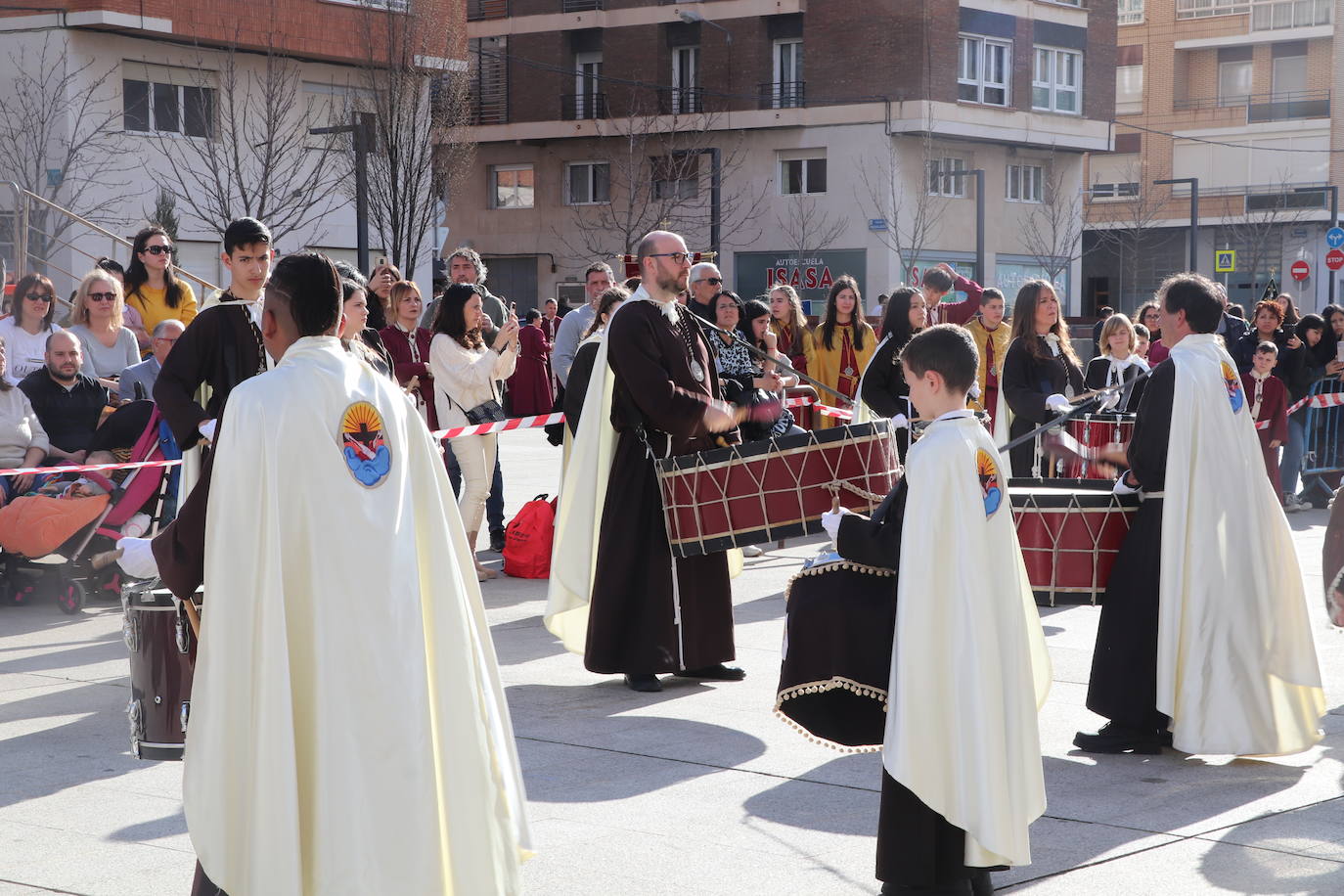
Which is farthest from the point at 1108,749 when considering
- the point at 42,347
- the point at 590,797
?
the point at 42,347

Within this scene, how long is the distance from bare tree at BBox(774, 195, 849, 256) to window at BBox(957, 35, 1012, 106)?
4738 millimetres

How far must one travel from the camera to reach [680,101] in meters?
44.8

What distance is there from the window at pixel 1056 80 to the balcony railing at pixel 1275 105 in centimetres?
1404

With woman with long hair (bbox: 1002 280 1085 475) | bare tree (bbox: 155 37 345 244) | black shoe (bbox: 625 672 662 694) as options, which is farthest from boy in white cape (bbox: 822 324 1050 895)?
bare tree (bbox: 155 37 345 244)

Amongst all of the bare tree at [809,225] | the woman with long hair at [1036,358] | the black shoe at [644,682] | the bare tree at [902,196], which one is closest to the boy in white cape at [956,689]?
the black shoe at [644,682]

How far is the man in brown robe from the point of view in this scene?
7.70m

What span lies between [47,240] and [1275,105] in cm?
4606

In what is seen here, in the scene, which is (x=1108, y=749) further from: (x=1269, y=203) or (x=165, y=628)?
(x=1269, y=203)

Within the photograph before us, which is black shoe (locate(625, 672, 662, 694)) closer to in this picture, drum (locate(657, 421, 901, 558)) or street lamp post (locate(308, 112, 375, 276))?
drum (locate(657, 421, 901, 558))

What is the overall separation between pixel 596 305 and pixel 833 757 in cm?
552

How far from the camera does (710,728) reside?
7090mm

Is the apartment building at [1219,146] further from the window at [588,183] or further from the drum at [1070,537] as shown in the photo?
the drum at [1070,537]

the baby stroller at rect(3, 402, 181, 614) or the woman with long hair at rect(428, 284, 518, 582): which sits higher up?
the woman with long hair at rect(428, 284, 518, 582)

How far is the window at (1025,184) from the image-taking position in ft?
149
